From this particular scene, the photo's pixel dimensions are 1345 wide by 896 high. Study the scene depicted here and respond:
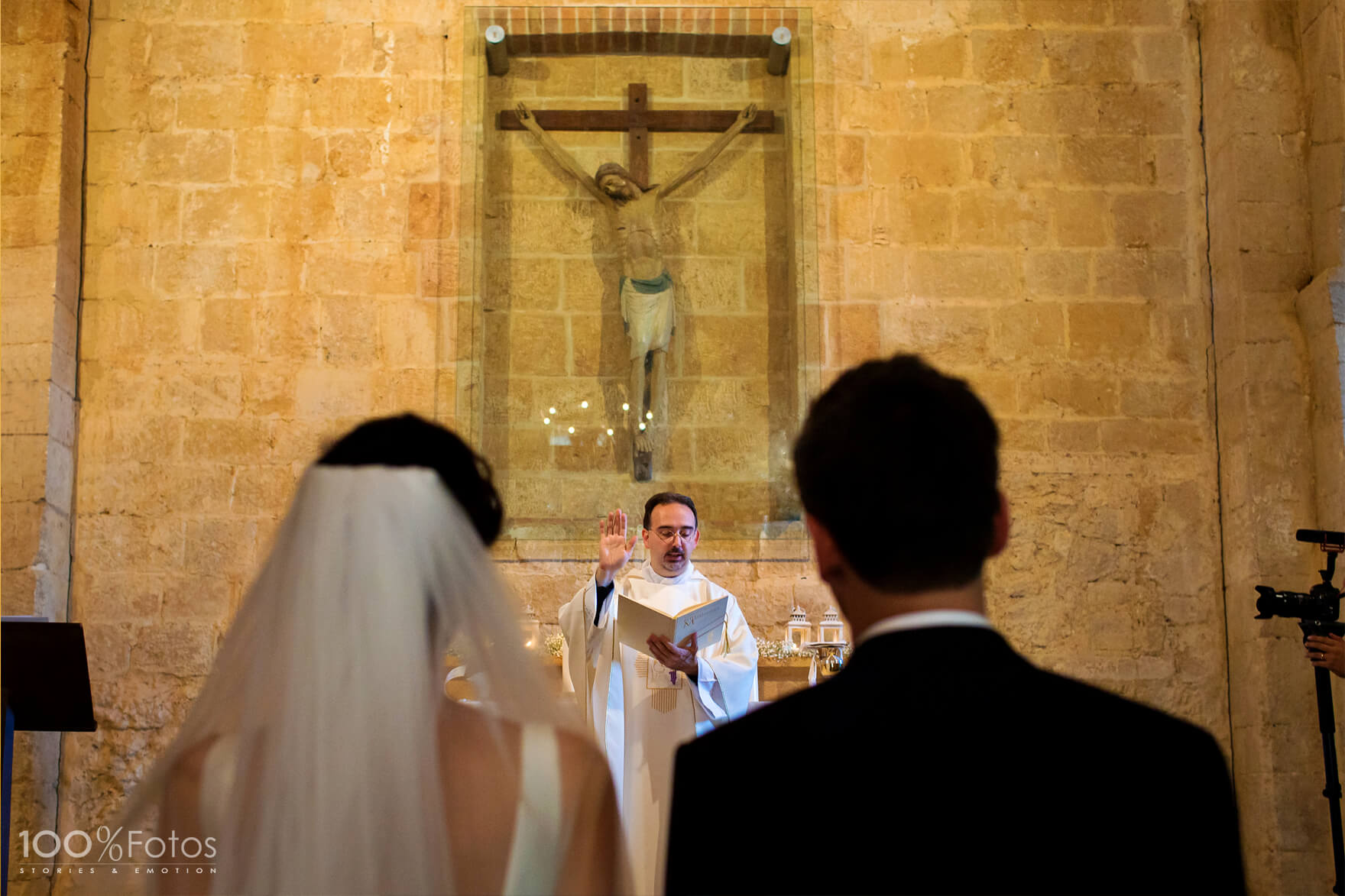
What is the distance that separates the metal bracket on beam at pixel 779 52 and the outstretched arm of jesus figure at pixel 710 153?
24cm

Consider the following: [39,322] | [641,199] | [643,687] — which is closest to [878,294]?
[641,199]

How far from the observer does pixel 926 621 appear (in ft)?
3.97

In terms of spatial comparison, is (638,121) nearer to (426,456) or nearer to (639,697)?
(639,697)

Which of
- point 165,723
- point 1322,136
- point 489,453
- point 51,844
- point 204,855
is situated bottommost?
point 51,844

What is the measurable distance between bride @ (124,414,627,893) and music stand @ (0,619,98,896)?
111 inches

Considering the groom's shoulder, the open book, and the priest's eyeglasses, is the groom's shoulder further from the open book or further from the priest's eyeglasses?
the priest's eyeglasses

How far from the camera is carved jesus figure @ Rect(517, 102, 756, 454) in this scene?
6.20m

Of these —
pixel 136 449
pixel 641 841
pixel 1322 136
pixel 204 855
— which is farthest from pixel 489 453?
pixel 204 855

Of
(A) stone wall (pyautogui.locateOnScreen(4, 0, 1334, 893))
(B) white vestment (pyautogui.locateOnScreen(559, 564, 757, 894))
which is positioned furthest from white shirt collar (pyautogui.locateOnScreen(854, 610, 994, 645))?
(A) stone wall (pyautogui.locateOnScreen(4, 0, 1334, 893))

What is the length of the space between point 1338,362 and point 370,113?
191 inches

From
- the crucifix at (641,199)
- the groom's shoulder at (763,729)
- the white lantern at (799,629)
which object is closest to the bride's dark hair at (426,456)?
the groom's shoulder at (763,729)

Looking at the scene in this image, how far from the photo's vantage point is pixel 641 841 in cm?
473

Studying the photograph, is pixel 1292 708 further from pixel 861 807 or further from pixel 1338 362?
pixel 861 807

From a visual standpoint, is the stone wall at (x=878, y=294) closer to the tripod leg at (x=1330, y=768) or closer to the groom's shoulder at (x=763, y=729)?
the tripod leg at (x=1330, y=768)
